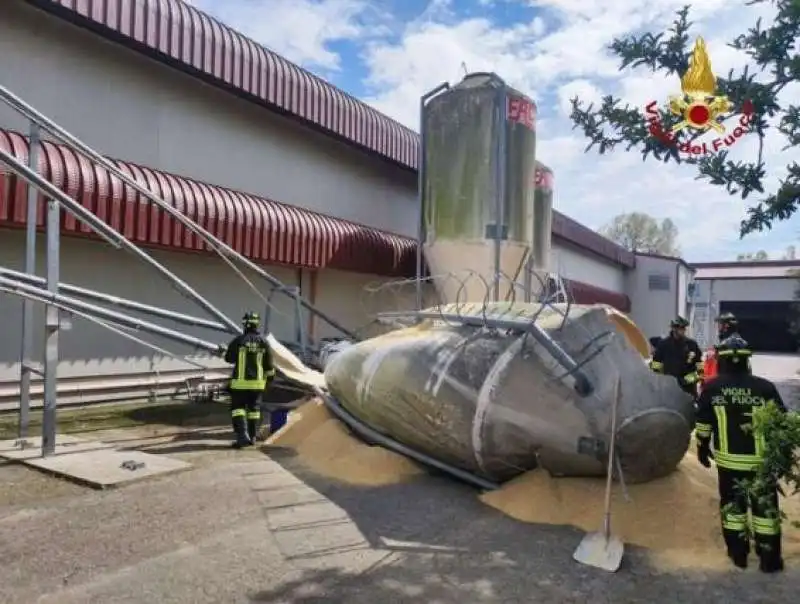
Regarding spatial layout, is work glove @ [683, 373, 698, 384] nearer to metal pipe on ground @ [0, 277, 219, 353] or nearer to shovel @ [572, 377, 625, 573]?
shovel @ [572, 377, 625, 573]

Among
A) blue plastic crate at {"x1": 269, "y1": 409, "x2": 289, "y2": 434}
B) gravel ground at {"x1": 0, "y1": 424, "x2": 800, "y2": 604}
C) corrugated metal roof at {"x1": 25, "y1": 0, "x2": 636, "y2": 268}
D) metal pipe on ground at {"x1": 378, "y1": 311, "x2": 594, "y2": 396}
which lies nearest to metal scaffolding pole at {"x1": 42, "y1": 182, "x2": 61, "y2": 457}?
gravel ground at {"x1": 0, "y1": 424, "x2": 800, "y2": 604}

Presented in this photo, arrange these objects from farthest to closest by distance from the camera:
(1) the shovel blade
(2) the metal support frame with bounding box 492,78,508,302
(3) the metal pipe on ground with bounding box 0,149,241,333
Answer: (2) the metal support frame with bounding box 492,78,508,302 < (3) the metal pipe on ground with bounding box 0,149,241,333 < (1) the shovel blade

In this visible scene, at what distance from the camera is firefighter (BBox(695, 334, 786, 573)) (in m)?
4.30

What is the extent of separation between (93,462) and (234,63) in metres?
7.60

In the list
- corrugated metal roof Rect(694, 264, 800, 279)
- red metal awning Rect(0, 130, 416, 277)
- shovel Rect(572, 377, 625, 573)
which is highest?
corrugated metal roof Rect(694, 264, 800, 279)

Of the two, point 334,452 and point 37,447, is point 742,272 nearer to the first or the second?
point 334,452

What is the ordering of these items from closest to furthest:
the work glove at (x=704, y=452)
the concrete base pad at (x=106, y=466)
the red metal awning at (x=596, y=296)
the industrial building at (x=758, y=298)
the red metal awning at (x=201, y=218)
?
1. the work glove at (x=704, y=452)
2. the concrete base pad at (x=106, y=466)
3. the red metal awning at (x=201, y=218)
4. the red metal awning at (x=596, y=296)
5. the industrial building at (x=758, y=298)

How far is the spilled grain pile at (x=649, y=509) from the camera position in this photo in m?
4.76

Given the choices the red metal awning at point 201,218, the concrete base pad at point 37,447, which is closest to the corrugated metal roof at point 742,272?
the red metal awning at point 201,218

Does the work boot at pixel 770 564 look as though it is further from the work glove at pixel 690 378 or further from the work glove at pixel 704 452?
the work glove at pixel 690 378

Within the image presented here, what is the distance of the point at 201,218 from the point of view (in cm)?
1072

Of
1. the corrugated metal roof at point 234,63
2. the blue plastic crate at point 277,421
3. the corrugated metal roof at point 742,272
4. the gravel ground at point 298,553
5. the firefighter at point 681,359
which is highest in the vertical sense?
the corrugated metal roof at point 234,63

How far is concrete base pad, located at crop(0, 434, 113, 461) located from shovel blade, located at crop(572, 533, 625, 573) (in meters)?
5.24

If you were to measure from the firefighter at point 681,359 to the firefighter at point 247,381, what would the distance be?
490 cm
